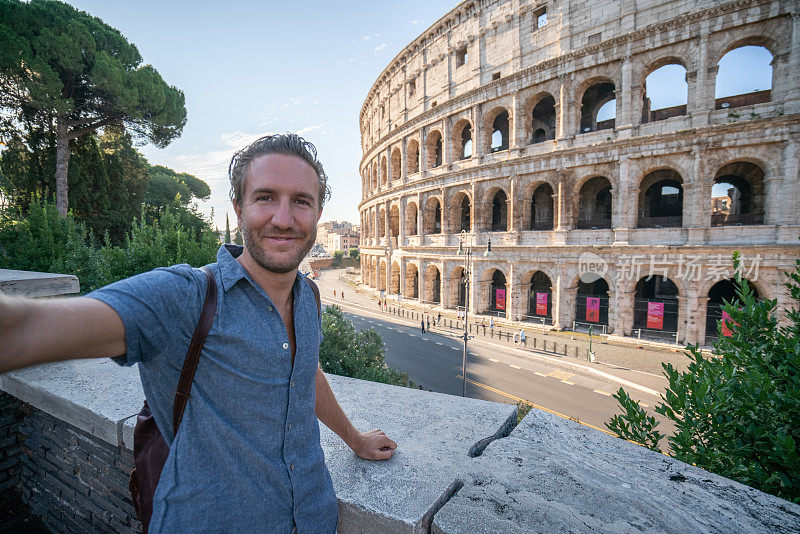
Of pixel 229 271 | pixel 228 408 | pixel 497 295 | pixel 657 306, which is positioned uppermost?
pixel 229 271

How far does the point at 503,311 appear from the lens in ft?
68.4

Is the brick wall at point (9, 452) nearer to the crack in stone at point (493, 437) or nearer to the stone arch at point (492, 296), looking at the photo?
the crack in stone at point (493, 437)

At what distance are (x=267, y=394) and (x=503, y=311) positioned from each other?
21024 millimetres

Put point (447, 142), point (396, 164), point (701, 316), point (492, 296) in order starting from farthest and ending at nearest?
point (396, 164), point (492, 296), point (447, 142), point (701, 316)

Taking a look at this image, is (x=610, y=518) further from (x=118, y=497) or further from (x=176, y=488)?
(x=118, y=497)

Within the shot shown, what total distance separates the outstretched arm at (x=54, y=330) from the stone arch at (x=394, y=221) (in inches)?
1053

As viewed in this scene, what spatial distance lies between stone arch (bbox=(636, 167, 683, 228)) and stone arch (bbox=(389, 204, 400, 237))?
53.8 feet

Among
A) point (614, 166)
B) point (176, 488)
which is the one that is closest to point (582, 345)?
point (614, 166)

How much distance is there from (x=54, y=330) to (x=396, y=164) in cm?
2829

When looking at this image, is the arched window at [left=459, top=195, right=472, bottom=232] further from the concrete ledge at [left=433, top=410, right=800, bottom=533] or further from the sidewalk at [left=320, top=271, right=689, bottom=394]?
the concrete ledge at [left=433, top=410, right=800, bottom=533]

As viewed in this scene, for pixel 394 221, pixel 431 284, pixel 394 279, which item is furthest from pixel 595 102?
pixel 394 279

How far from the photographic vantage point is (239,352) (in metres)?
1.15

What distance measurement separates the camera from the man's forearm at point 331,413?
1.65 m

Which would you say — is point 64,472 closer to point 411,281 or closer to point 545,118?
point 411,281
